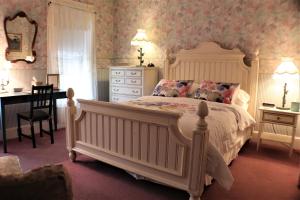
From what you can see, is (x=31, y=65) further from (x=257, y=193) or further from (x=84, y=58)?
(x=257, y=193)

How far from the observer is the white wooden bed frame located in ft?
6.86

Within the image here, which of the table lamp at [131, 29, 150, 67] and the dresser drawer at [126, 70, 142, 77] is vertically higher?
the table lamp at [131, 29, 150, 67]

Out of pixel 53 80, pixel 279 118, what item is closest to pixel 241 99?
pixel 279 118

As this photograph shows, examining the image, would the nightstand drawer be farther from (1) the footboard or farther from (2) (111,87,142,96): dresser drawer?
(1) the footboard

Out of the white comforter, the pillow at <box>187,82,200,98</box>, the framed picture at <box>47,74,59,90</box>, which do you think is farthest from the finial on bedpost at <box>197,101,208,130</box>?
the framed picture at <box>47,74,59,90</box>

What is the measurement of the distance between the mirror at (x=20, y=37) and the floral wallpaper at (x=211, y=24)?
196cm

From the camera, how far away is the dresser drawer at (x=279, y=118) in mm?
3359

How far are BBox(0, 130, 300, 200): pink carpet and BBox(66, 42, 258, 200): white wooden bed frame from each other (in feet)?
0.56

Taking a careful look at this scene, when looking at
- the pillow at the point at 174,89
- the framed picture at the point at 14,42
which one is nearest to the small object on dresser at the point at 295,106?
the pillow at the point at 174,89

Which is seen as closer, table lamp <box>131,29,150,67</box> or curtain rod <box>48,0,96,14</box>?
curtain rod <box>48,0,96,14</box>

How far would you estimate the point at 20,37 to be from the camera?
395cm

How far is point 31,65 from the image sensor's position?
413cm

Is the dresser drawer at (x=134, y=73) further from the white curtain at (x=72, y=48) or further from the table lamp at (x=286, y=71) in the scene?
the table lamp at (x=286, y=71)

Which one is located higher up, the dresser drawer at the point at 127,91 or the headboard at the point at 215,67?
the headboard at the point at 215,67
